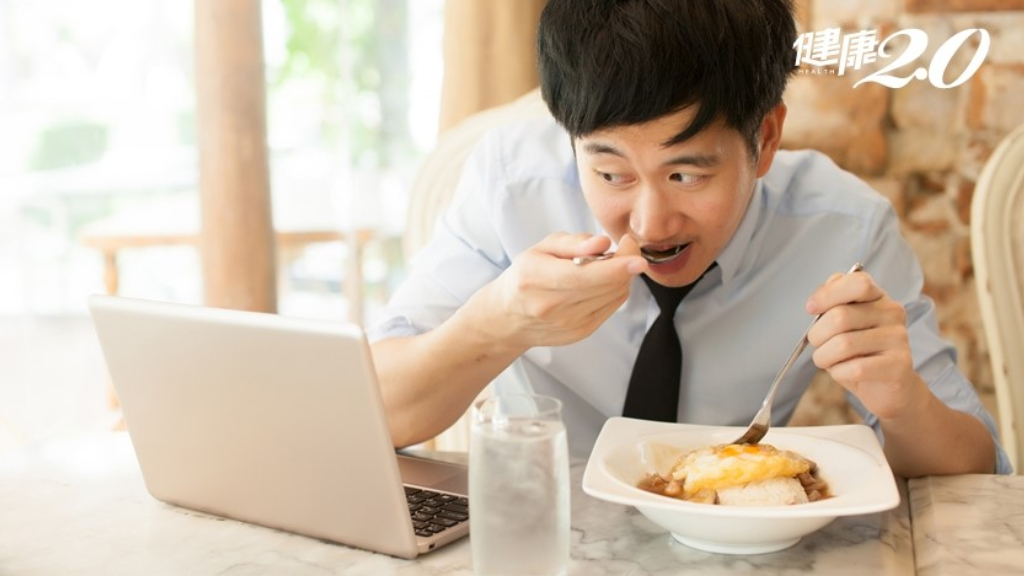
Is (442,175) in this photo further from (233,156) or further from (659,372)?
(233,156)

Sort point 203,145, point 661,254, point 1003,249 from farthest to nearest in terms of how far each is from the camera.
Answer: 1. point 203,145
2. point 1003,249
3. point 661,254

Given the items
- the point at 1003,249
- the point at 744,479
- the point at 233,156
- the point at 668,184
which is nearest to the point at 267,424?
the point at 744,479

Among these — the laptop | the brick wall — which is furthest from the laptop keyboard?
the brick wall

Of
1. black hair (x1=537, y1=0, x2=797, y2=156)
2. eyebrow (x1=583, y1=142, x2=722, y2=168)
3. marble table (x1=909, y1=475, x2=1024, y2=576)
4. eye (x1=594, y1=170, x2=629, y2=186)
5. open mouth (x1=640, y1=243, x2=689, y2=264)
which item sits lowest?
marble table (x1=909, y1=475, x2=1024, y2=576)

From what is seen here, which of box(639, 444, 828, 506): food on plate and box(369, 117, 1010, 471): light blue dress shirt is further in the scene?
box(369, 117, 1010, 471): light blue dress shirt

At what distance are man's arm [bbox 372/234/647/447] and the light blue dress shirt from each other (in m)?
0.17

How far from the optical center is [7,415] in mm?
2633

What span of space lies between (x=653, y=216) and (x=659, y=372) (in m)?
0.27

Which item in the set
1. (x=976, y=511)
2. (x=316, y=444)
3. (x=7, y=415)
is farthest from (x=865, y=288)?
(x=7, y=415)

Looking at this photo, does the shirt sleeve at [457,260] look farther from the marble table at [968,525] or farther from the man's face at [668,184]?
the marble table at [968,525]

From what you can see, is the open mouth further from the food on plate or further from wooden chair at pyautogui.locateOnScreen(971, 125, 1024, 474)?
wooden chair at pyautogui.locateOnScreen(971, 125, 1024, 474)

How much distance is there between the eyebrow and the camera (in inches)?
48.9

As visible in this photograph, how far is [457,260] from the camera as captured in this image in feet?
5.22

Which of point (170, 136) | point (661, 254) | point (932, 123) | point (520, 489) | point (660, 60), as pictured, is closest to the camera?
point (520, 489)
